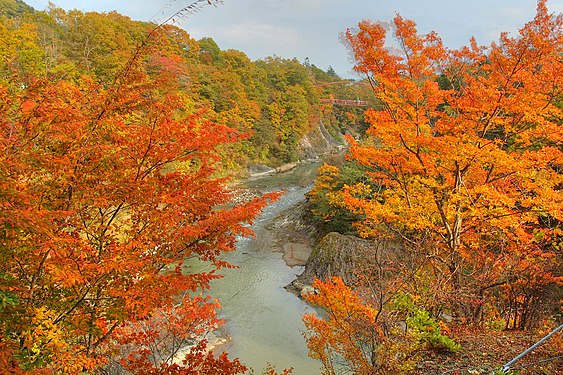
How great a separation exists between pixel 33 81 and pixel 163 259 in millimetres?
2574

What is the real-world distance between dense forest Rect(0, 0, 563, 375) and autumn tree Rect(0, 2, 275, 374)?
0.02 meters

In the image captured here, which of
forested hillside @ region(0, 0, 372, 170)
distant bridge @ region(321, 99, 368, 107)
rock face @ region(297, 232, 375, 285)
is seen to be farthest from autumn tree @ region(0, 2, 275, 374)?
distant bridge @ region(321, 99, 368, 107)

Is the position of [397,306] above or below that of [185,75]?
below

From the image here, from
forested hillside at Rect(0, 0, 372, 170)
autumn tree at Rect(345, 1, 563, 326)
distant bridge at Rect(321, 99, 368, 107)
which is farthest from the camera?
distant bridge at Rect(321, 99, 368, 107)

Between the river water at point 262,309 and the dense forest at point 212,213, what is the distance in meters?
1.63

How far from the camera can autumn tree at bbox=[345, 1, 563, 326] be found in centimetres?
764

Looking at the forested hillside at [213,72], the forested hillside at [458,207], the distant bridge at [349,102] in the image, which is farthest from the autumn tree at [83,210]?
the distant bridge at [349,102]

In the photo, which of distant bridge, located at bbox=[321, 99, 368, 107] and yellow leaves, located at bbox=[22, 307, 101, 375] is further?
distant bridge, located at bbox=[321, 99, 368, 107]

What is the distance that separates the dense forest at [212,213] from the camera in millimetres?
3621

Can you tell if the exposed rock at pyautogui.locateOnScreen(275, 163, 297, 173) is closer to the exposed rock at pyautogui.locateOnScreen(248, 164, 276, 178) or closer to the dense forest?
the exposed rock at pyautogui.locateOnScreen(248, 164, 276, 178)

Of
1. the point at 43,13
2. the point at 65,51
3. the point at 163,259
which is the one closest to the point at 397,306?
the point at 163,259

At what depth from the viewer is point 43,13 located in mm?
31312

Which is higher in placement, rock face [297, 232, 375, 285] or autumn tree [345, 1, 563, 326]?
autumn tree [345, 1, 563, 326]

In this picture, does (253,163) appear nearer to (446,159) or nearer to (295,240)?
(295,240)
